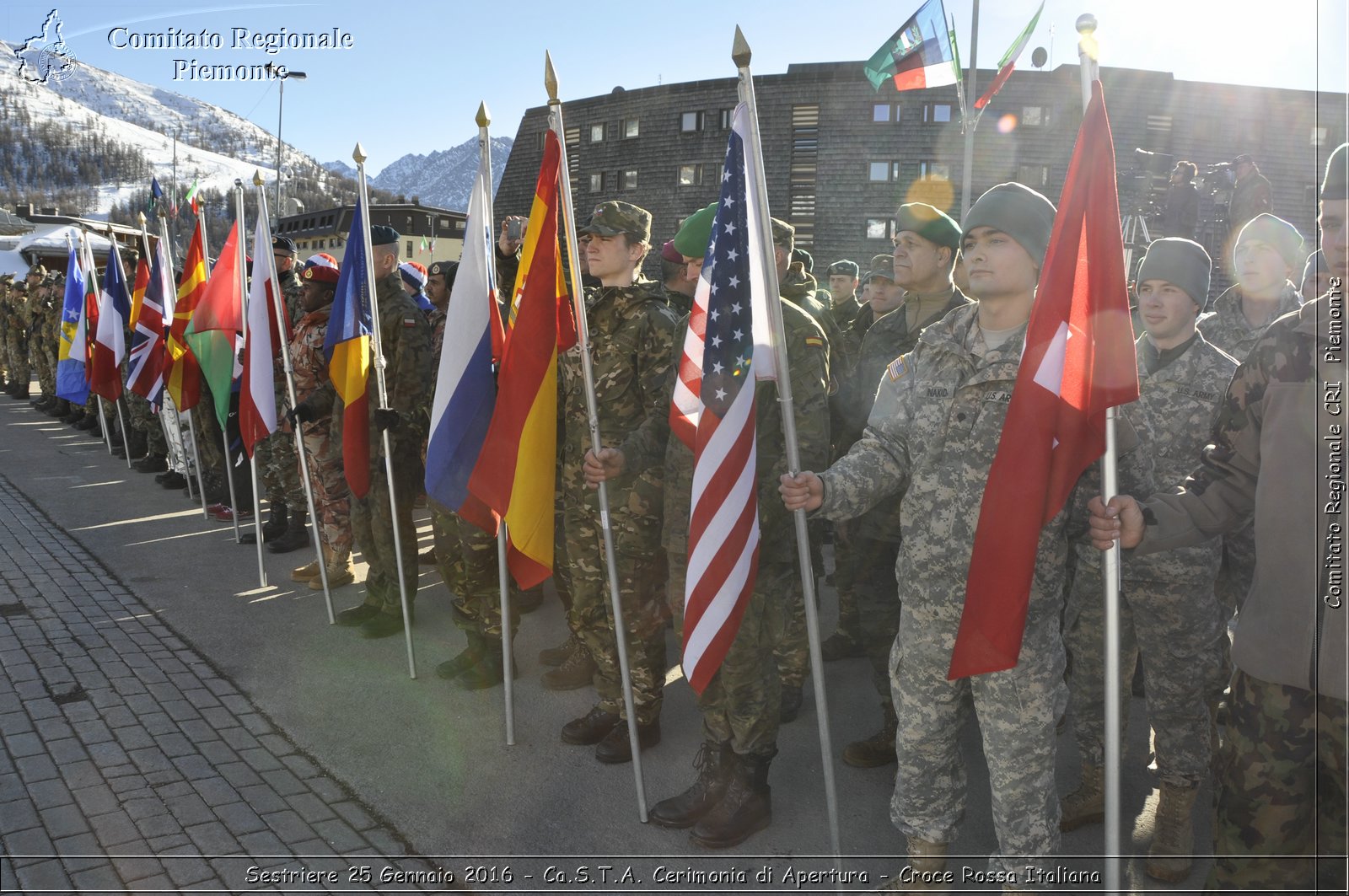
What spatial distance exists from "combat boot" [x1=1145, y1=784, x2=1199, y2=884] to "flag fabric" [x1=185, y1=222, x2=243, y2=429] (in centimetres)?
682

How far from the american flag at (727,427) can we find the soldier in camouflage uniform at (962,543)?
0.30 meters

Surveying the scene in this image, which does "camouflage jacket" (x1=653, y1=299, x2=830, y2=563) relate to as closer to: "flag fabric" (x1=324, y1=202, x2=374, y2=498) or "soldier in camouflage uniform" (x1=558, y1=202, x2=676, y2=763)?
"soldier in camouflage uniform" (x1=558, y1=202, x2=676, y2=763)

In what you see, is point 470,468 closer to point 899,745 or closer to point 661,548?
point 661,548

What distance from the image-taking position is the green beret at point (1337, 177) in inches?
91.3

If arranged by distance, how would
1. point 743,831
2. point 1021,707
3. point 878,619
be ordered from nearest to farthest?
point 1021,707 < point 743,831 < point 878,619

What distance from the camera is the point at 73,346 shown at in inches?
460

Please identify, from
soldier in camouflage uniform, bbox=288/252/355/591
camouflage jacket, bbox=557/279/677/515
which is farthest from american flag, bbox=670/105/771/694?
soldier in camouflage uniform, bbox=288/252/355/591

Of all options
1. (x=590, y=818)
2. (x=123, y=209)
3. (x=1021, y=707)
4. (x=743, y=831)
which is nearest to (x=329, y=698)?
(x=590, y=818)

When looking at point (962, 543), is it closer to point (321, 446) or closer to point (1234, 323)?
point (1234, 323)

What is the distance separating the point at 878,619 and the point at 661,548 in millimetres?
1126

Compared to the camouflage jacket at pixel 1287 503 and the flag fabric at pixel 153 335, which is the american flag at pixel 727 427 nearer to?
the camouflage jacket at pixel 1287 503

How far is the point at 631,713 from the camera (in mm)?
4043

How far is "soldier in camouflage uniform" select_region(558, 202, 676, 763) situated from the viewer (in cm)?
449

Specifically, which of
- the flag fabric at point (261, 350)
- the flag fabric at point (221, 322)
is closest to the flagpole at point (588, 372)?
the flag fabric at point (261, 350)
